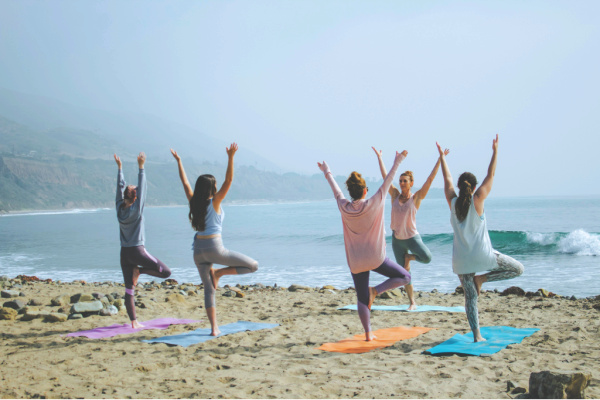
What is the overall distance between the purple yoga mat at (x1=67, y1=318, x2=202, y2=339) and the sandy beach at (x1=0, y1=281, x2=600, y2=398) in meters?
0.21

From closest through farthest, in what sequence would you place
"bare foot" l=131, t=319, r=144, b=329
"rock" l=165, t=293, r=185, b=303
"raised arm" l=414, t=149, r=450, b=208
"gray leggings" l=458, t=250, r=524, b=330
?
"gray leggings" l=458, t=250, r=524, b=330, "raised arm" l=414, t=149, r=450, b=208, "bare foot" l=131, t=319, r=144, b=329, "rock" l=165, t=293, r=185, b=303

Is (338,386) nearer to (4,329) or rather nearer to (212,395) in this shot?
(212,395)

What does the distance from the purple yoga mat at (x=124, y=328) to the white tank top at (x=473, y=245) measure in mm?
4212

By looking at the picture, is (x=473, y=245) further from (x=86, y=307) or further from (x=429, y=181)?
(x=86, y=307)

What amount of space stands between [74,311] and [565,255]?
20.3m

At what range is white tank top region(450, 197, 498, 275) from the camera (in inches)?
212

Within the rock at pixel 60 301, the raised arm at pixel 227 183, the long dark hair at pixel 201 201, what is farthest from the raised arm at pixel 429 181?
the rock at pixel 60 301

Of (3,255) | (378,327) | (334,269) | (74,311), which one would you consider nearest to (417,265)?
(334,269)

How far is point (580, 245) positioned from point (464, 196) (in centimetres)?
2180

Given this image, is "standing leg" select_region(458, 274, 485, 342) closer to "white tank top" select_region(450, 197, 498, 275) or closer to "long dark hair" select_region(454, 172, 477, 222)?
"white tank top" select_region(450, 197, 498, 275)

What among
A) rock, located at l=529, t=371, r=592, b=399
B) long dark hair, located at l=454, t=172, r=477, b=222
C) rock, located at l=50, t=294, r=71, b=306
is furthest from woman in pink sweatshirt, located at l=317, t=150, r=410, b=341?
rock, located at l=50, t=294, r=71, b=306

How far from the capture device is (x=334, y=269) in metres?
18.0

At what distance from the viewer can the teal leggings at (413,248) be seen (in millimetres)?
7797

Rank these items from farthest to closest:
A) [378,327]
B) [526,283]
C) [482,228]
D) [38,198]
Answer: [38,198]
[526,283]
[378,327]
[482,228]
